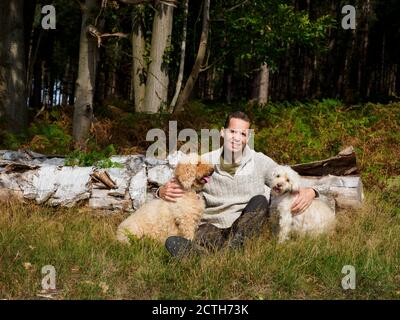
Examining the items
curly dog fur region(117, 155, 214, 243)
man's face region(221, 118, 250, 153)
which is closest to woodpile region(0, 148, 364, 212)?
curly dog fur region(117, 155, 214, 243)

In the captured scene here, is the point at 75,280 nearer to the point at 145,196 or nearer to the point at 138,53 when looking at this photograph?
the point at 145,196

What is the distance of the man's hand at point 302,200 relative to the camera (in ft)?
20.1

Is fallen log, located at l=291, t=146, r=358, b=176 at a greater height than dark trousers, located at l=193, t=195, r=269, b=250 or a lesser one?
greater

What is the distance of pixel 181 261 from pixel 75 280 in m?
1.02

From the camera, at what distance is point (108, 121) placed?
1148cm

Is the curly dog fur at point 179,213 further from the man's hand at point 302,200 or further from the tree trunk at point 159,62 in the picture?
the tree trunk at point 159,62

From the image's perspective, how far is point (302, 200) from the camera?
20.1ft

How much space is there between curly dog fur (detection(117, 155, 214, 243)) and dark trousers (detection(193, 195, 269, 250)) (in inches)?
10.4

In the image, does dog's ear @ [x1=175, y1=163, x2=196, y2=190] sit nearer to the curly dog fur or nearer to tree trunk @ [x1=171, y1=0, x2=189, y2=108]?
the curly dog fur

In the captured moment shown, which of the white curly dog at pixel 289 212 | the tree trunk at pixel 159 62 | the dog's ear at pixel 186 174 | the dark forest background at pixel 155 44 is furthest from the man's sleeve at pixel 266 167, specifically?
the tree trunk at pixel 159 62

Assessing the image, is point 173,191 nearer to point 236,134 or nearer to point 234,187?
point 234,187

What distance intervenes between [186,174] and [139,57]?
8887 millimetres

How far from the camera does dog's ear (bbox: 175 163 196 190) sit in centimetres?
600

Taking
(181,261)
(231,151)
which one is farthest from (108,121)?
(181,261)
